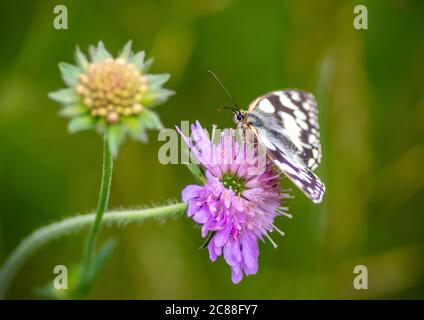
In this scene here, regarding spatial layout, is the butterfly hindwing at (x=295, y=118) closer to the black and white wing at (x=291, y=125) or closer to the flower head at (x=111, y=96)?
the black and white wing at (x=291, y=125)

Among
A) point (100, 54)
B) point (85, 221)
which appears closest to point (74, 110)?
point (100, 54)

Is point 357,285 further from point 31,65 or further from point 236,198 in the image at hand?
point 31,65

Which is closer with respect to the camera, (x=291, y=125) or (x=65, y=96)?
A: (x=65, y=96)

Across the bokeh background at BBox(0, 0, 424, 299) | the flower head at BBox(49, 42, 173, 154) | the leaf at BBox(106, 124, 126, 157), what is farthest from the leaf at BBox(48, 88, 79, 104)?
the bokeh background at BBox(0, 0, 424, 299)

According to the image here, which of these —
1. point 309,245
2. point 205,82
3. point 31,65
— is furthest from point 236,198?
point 31,65

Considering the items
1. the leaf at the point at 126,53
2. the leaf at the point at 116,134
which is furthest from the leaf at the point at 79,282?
the leaf at the point at 126,53

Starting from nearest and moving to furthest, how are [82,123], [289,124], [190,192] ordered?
[82,123]
[190,192]
[289,124]

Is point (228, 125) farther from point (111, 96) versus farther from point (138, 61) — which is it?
point (111, 96)
